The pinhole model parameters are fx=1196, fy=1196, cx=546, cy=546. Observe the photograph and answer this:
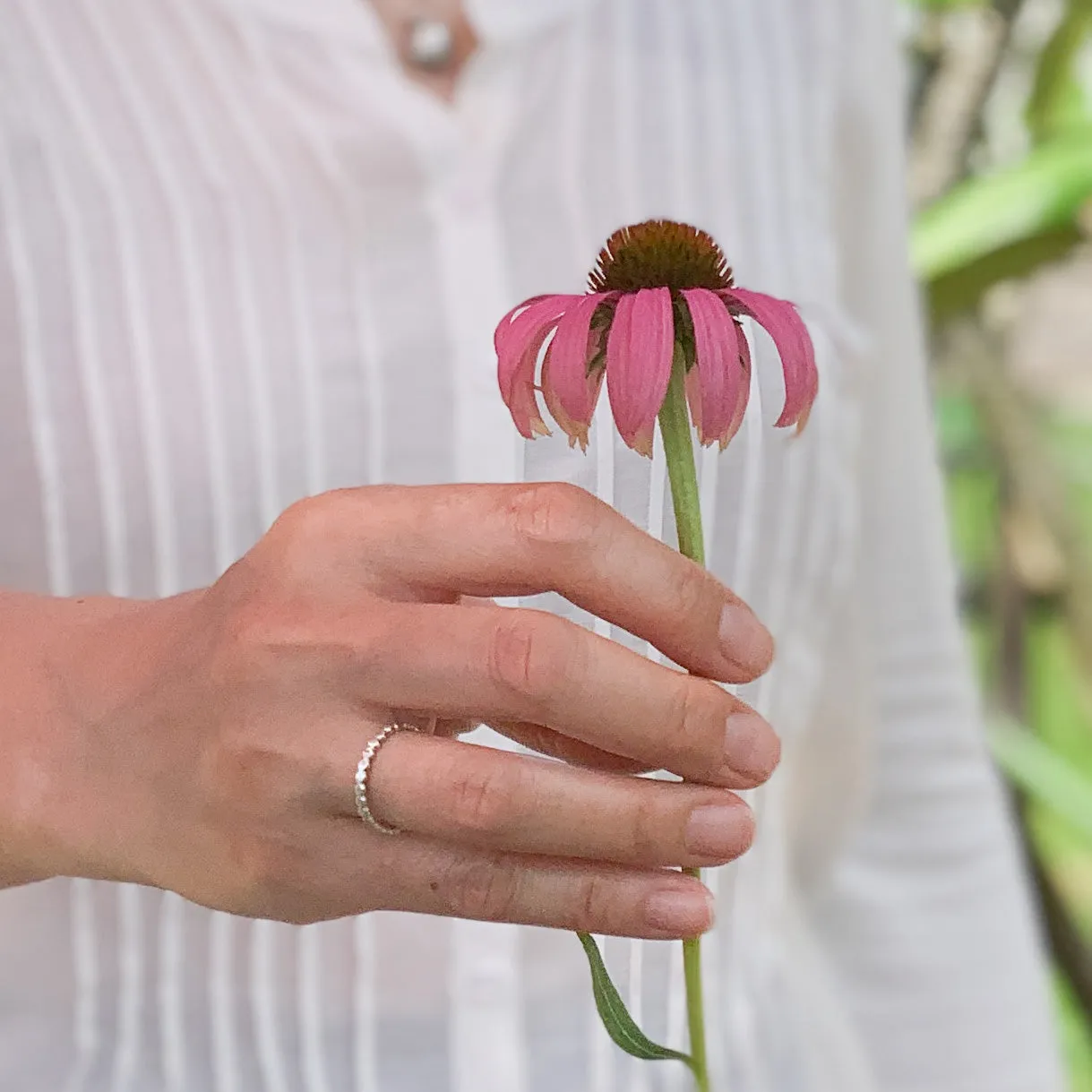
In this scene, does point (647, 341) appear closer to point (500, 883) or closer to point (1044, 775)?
point (500, 883)

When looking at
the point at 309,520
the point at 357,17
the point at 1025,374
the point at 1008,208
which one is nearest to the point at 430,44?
the point at 357,17

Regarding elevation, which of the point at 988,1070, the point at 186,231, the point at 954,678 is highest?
the point at 186,231

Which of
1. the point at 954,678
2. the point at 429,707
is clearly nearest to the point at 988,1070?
the point at 954,678

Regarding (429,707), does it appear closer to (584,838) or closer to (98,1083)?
(584,838)

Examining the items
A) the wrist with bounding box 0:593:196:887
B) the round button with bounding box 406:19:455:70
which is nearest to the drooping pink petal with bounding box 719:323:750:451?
the wrist with bounding box 0:593:196:887

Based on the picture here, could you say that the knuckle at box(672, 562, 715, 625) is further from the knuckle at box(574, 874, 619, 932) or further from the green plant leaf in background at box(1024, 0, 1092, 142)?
the green plant leaf in background at box(1024, 0, 1092, 142)

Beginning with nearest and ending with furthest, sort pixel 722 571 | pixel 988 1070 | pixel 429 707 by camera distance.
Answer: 1. pixel 429 707
2. pixel 722 571
3. pixel 988 1070
